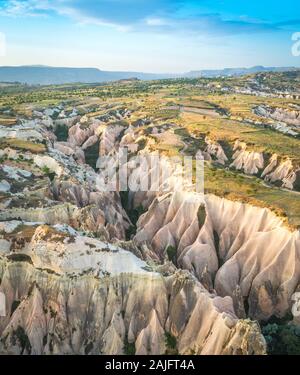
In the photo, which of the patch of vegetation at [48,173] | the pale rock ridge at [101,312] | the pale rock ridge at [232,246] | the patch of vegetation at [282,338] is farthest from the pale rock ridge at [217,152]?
the pale rock ridge at [101,312]

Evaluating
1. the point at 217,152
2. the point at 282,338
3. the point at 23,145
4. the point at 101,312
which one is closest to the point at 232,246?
the point at 282,338

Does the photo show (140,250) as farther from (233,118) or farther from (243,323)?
(233,118)

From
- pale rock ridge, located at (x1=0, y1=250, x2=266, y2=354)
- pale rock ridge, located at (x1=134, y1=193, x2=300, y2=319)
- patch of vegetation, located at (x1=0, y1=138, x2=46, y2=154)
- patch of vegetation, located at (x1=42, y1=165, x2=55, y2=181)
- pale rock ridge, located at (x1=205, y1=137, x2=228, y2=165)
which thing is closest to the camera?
pale rock ridge, located at (x1=0, y1=250, x2=266, y2=354)

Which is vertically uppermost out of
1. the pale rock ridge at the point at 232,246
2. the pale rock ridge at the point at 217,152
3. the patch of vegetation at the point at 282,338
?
the pale rock ridge at the point at 217,152

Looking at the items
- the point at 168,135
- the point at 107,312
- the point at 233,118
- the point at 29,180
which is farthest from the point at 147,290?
the point at 233,118

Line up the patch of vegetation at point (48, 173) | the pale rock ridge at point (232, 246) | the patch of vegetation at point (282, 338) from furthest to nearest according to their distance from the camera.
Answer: the patch of vegetation at point (48, 173) → the pale rock ridge at point (232, 246) → the patch of vegetation at point (282, 338)

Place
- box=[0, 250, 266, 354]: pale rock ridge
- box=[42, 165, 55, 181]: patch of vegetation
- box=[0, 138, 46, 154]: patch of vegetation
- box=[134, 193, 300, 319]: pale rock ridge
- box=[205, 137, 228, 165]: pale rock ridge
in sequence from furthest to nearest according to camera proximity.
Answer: box=[205, 137, 228, 165]: pale rock ridge
box=[0, 138, 46, 154]: patch of vegetation
box=[42, 165, 55, 181]: patch of vegetation
box=[134, 193, 300, 319]: pale rock ridge
box=[0, 250, 266, 354]: pale rock ridge

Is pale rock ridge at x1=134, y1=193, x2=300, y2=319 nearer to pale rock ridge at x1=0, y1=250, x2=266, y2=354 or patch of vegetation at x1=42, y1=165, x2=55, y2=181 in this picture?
pale rock ridge at x1=0, y1=250, x2=266, y2=354

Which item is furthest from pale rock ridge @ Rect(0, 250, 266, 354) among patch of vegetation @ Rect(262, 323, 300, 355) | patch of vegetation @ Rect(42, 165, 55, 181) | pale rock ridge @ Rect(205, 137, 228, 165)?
pale rock ridge @ Rect(205, 137, 228, 165)

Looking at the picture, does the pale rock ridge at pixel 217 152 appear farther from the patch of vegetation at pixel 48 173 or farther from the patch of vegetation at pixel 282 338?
the patch of vegetation at pixel 282 338

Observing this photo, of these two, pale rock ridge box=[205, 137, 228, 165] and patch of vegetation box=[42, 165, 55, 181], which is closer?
patch of vegetation box=[42, 165, 55, 181]

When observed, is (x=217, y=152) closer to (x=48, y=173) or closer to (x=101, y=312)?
(x=48, y=173)
